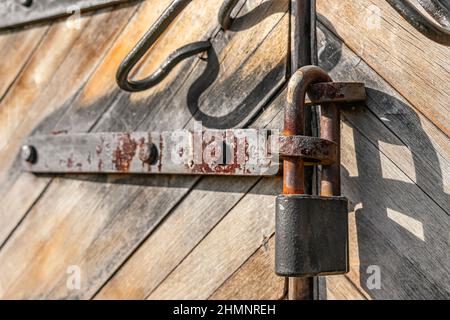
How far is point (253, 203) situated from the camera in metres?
1.33

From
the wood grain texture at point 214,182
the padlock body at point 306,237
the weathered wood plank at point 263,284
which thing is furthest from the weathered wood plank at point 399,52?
the weathered wood plank at point 263,284

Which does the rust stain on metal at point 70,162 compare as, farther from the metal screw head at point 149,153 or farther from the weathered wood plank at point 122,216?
the metal screw head at point 149,153

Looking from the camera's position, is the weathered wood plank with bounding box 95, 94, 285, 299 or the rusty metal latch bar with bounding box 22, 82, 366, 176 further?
the weathered wood plank with bounding box 95, 94, 285, 299

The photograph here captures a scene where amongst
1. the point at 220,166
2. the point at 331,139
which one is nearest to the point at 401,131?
the point at 331,139

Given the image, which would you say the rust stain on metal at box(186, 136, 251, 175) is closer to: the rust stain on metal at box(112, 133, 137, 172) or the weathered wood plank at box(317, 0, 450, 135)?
the rust stain on metal at box(112, 133, 137, 172)

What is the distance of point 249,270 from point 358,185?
30 cm

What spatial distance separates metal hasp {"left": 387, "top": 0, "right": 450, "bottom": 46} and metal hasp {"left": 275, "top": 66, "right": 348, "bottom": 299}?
18 cm

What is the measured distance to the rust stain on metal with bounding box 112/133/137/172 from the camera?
4.68 feet

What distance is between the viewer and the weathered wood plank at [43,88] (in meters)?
1.59

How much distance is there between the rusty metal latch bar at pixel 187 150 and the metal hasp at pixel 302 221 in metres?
0.03

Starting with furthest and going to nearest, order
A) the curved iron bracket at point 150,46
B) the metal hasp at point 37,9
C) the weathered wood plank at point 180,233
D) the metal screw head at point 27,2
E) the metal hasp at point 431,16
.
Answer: the metal screw head at point 27,2, the metal hasp at point 37,9, the weathered wood plank at point 180,233, the curved iron bracket at point 150,46, the metal hasp at point 431,16

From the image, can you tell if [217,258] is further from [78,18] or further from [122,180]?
[78,18]


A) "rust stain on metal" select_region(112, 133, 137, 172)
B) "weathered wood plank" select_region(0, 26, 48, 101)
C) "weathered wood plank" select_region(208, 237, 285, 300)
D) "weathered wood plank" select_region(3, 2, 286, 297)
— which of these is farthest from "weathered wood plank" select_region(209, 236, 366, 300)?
A: "weathered wood plank" select_region(0, 26, 48, 101)

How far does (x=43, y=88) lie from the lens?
1.69 metres
